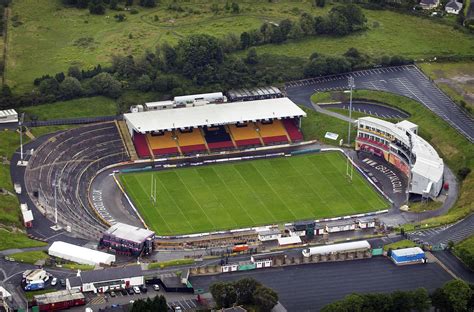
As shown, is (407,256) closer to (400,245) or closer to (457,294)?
(400,245)

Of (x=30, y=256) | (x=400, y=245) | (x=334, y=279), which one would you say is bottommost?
(x=400, y=245)

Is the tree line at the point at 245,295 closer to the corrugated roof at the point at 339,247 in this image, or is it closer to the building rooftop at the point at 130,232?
the corrugated roof at the point at 339,247

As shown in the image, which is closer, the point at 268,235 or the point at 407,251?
the point at 407,251

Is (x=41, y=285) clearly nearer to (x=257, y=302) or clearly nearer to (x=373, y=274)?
(x=257, y=302)

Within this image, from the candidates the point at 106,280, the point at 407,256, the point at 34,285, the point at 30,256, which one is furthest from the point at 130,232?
the point at 407,256

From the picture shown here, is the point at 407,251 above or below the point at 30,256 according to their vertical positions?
below
